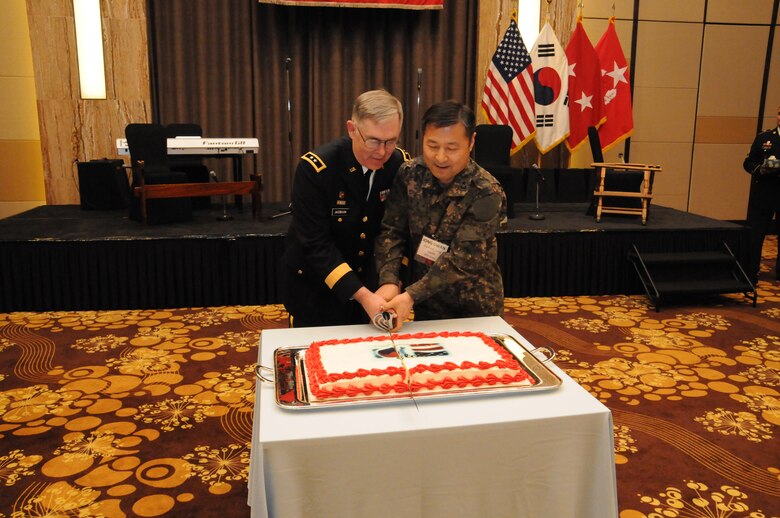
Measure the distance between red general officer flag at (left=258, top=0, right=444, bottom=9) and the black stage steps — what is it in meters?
3.17

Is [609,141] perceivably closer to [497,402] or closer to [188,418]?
[188,418]

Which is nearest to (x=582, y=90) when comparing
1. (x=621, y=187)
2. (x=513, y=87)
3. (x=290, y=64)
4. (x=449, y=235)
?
(x=513, y=87)

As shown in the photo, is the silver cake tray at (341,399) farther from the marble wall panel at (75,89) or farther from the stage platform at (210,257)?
the marble wall panel at (75,89)

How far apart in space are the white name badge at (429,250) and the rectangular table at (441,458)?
61 centimetres

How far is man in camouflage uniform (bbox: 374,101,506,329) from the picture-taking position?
1.70m

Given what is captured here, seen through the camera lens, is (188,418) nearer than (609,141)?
Yes

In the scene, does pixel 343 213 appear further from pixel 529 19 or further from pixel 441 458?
pixel 529 19

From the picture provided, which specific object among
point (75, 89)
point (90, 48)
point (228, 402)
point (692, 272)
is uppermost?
point (90, 48)

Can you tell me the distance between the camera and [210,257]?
14.4 feet

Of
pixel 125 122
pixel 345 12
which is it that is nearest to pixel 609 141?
pixel 345 12

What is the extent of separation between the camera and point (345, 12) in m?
6.24

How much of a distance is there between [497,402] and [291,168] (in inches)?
202

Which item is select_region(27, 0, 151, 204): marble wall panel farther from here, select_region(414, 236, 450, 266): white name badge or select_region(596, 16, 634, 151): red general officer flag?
select_region(414, 236, 450, 266): white name badge

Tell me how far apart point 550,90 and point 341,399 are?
5.44 meters
